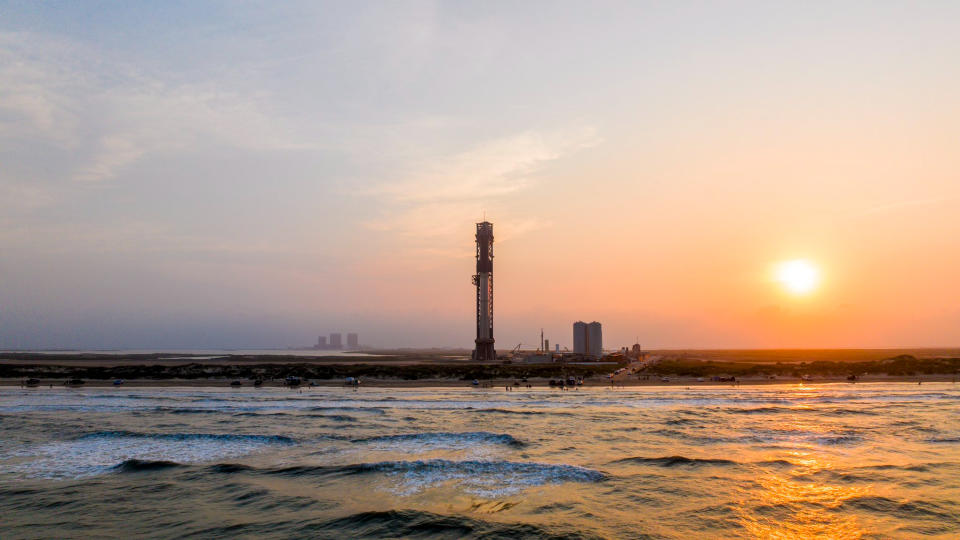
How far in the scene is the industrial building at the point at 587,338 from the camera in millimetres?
120375

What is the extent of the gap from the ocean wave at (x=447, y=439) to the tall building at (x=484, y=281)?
6563cm

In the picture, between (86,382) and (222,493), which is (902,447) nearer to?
(222,493)

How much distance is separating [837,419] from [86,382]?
75.6 meters

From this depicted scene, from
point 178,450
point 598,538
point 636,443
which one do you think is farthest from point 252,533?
point 636,443

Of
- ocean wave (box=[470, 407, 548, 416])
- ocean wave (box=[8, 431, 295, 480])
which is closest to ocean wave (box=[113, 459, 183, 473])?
ocean wave (box=[8, 431, 295, 480])

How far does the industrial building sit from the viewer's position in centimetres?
12038

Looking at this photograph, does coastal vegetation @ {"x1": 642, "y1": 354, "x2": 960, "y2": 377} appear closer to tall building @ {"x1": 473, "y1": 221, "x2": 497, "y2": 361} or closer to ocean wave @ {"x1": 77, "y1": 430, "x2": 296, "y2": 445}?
tall building @ {"x1": 473, "y1": 221, "x2": 497, "y2": 361}

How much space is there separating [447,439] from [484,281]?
224ft

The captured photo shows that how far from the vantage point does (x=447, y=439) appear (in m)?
30.6

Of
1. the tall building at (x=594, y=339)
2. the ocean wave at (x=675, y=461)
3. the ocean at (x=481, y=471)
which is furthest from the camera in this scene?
the tall building at (x=594, y=339)

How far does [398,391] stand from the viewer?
60.1 m

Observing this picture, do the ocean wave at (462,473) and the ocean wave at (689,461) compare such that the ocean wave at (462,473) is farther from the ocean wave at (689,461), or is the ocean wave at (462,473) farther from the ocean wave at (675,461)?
the ocean wave at (689,461)

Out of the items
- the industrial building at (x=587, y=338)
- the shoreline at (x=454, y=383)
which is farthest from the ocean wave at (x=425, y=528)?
the industrial building at (x=587, y=338)

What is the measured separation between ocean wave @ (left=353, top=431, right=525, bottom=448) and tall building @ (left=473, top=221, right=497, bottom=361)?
6563 cm
